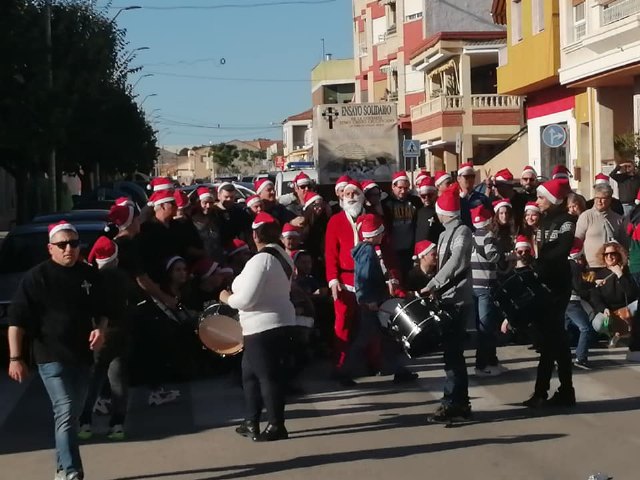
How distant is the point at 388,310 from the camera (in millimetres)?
10102

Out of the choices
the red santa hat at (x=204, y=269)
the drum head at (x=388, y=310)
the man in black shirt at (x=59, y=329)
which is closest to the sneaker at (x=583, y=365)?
the drum head at (x=388, y=310)

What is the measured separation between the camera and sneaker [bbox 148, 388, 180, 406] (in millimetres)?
10922

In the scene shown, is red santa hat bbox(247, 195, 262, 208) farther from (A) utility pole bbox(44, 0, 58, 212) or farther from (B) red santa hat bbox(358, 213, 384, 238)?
(A) utility pole bbox(44, 0, 58, 212)

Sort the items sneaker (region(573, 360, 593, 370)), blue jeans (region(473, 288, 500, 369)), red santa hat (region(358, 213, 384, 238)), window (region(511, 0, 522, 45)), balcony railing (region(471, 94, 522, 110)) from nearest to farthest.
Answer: red santa hat (region(358, 213, 384, 238))
blue jeans (region(473, 288, 500, 369))
sneaker (region(573, 360, 593, 370))
window (region(511, 0, 522, 45))
balcony railing (region(471, 94, 522, 110))

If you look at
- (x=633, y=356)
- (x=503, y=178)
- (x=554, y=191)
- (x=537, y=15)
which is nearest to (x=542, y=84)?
(x=537, y=15)

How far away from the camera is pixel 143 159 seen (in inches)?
2288

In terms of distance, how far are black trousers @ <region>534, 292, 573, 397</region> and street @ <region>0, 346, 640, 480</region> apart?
27 centimetres

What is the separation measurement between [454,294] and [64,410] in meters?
4.07

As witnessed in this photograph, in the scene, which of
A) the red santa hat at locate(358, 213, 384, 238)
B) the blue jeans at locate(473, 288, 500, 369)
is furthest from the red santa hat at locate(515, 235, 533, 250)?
the red santa hat at locate(358, 213, 384, 238)

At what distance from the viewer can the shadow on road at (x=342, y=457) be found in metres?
8.24

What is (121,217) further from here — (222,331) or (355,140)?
(355,140)

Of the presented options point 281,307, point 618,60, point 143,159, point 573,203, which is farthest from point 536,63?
point 143,159

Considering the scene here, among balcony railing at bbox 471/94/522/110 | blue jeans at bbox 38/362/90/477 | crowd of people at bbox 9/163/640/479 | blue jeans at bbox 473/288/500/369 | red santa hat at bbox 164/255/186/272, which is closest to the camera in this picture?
blue jeans at bbox 38/362/90/477

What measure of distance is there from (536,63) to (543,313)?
22.6 metres
